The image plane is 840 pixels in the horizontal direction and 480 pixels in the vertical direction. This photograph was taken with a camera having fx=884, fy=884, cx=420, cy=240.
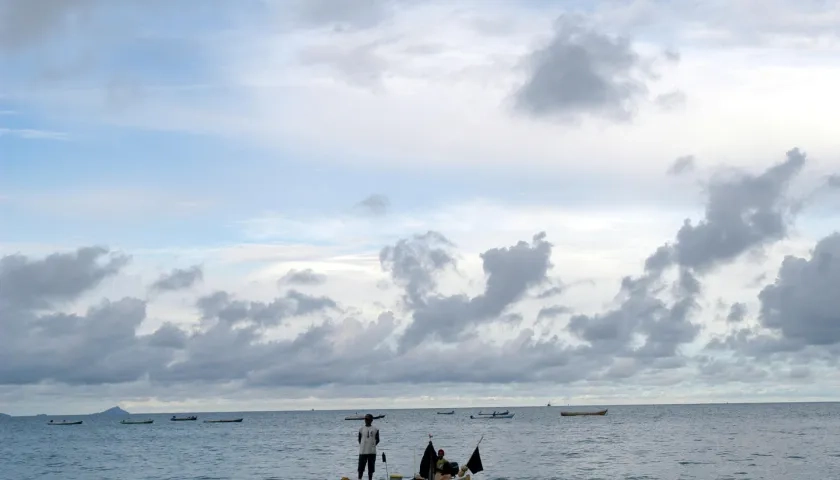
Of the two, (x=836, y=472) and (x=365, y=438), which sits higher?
(x=365, y=438)

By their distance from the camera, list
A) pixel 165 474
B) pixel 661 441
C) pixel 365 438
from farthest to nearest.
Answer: pixel 661 441 < pixel 165 474 < pixel 365 438

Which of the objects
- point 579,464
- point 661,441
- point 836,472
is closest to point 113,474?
point 579,464

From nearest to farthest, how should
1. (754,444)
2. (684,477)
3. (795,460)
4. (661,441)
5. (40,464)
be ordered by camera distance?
(684,477), (795,460), (40,464), (754,444), (661,441)

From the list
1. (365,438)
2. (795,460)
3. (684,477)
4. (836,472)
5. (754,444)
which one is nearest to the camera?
(365,438)

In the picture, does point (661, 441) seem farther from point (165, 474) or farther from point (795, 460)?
point (165, 474)

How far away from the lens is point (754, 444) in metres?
103

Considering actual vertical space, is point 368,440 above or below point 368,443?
above

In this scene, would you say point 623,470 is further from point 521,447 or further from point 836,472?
point 521,447

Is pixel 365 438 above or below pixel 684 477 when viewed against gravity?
above

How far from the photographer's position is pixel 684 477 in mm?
62094

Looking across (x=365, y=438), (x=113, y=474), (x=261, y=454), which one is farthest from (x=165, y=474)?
(x=365, y=438)

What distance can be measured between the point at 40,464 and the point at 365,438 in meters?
70.1

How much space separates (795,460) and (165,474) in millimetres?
54489

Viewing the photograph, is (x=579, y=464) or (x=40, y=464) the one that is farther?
(x=40, y=464)
